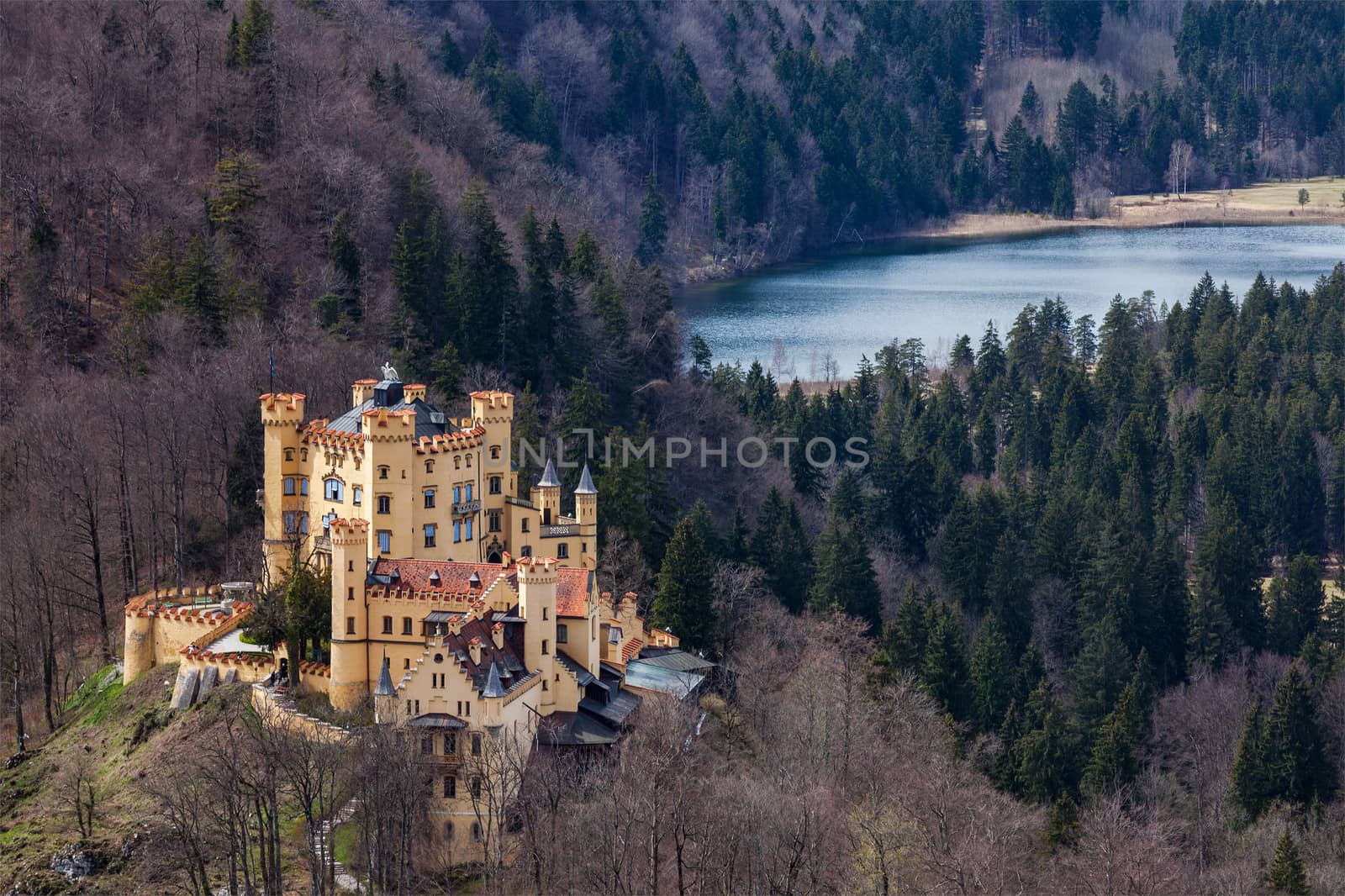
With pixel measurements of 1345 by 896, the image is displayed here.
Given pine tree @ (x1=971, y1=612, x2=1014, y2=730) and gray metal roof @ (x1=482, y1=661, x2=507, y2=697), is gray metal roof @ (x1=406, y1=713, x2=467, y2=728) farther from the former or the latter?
pine tree @ (x1=971, y1=612, x2=1014, y2=730)

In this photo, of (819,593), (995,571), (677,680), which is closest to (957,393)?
(995,571)

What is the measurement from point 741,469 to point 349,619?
4593 cm

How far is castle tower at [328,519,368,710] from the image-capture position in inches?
2709

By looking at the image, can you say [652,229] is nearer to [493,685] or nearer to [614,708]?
[614,708]

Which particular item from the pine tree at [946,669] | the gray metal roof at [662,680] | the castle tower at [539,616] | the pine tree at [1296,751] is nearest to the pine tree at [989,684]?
the pine tree at [946,669]

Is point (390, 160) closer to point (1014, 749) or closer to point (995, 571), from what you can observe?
point (995, 571)

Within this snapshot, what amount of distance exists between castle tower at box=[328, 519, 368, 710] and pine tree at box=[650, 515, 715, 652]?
16.0 metres

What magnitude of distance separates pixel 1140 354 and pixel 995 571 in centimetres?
4182

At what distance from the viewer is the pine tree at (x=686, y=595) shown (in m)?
82.4

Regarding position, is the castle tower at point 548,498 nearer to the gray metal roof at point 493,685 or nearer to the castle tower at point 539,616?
the castle tower at point 539,616

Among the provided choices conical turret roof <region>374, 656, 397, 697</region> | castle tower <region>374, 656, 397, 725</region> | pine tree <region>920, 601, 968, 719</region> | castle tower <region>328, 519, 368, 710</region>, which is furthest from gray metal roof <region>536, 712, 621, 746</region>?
pine tree <region>920, 601, 968, 719</region>

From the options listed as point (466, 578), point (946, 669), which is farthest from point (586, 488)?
point (946, 669)

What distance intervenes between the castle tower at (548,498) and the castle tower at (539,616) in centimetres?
1022

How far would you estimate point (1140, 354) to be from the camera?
141 m
